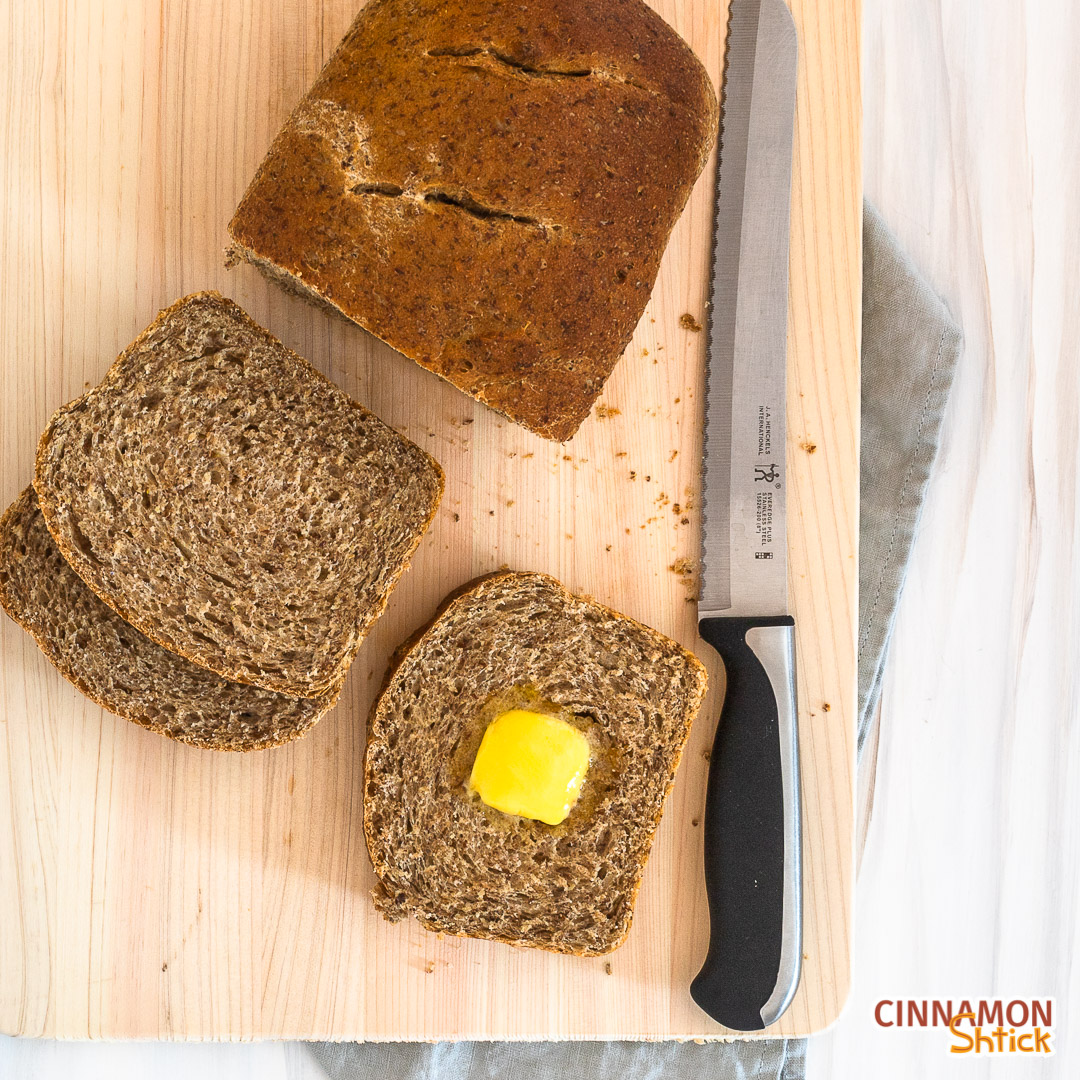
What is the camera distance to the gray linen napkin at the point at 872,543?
225 cm

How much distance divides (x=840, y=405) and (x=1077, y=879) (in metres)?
1.40

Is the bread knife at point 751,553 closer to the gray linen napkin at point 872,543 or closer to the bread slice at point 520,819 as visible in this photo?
the bread slice at point 520,819

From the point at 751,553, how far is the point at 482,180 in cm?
97

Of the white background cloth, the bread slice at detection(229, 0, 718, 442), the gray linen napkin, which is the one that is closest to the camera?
the bread slice at detection(229, 0, 718, 442)

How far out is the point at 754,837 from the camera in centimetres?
203

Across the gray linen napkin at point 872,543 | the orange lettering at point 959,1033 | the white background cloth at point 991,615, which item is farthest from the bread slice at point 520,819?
the orange lettering at point 959,1033

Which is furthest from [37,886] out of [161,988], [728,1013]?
[728,1013]

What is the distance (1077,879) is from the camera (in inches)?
95.0

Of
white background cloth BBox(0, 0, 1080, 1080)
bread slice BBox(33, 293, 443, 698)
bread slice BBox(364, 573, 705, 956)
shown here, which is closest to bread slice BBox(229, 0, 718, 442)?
bread slice BBox(33, 293, 443, 698)

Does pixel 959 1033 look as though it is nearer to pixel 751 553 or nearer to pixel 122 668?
pixel 751 553

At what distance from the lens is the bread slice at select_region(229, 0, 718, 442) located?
5.45ft

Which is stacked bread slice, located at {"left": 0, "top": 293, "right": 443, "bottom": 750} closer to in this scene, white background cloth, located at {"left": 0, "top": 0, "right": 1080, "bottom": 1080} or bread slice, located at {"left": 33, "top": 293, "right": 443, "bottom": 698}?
bread slice, located at {"left": 33, "top": 293, "right": 443, "bottom": 698}

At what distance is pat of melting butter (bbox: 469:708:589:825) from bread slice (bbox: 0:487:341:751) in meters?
0.36

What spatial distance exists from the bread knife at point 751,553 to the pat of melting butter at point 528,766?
36 centimetres
